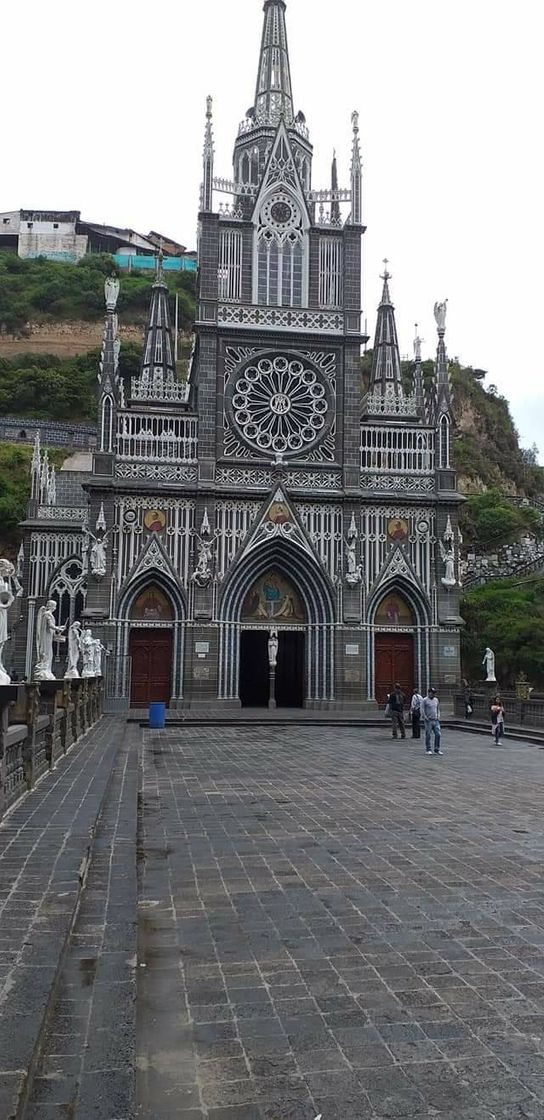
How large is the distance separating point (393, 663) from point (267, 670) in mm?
6240

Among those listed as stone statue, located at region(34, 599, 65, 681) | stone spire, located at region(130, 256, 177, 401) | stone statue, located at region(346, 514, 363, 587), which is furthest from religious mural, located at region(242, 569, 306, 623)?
stone statue, located at region(34, 599, 65, 681)

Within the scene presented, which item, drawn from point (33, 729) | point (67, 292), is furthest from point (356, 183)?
point (67, 292)

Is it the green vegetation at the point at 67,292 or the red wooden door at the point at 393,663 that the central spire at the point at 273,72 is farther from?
the green vegetation at the point at 67,292

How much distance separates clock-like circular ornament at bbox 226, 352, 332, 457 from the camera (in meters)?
36.2

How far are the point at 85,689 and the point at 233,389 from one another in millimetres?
17886

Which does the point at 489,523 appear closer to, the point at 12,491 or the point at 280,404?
the point at 280,404

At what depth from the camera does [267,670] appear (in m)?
39.5

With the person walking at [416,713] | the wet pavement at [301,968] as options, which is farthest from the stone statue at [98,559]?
the wet pavement at [301,968]

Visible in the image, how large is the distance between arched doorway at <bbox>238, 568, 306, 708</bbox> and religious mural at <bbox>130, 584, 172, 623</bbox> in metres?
3.13

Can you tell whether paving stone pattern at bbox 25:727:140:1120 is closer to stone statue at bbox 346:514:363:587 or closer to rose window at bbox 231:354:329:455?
stone statue at bbox 346:514:363:587

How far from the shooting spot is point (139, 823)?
11.1 metres

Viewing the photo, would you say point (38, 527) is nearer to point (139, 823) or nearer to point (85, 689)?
point (85, 689)

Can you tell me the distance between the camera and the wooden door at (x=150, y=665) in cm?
3441

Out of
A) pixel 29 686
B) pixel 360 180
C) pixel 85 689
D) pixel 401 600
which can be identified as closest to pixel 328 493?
pixel 401 600
